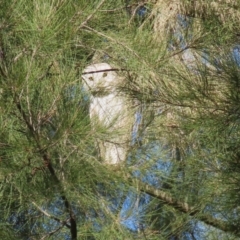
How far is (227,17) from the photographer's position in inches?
82.7

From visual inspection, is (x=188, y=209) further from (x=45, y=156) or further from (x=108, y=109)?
(x=45, y=156)

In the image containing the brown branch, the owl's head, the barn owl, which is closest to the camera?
the barn owl

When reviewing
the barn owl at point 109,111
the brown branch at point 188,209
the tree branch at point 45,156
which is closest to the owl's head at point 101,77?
the barn owl at point 109,111

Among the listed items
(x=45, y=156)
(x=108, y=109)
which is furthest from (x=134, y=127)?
(x=45, y=156)

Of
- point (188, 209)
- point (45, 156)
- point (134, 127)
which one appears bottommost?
point (188, 209)

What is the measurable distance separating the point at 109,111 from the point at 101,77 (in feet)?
0.75

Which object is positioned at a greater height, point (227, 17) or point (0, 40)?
point (0, 40)

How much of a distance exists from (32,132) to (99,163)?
0.21 meters

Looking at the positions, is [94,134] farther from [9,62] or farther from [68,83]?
[9,62]

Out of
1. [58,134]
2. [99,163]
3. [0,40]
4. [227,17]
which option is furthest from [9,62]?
[227,17]

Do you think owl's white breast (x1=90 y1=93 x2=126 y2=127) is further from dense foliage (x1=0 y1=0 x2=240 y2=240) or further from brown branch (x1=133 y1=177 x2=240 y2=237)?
brown branch (x1=133 y1=177 x2=240 y2=237)

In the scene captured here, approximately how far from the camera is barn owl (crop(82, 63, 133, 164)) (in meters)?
1.79

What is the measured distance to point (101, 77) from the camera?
216cm

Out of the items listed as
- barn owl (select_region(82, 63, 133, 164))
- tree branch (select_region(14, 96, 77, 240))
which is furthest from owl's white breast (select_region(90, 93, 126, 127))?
tree branch (select_region(14, 96, 77, 240))
